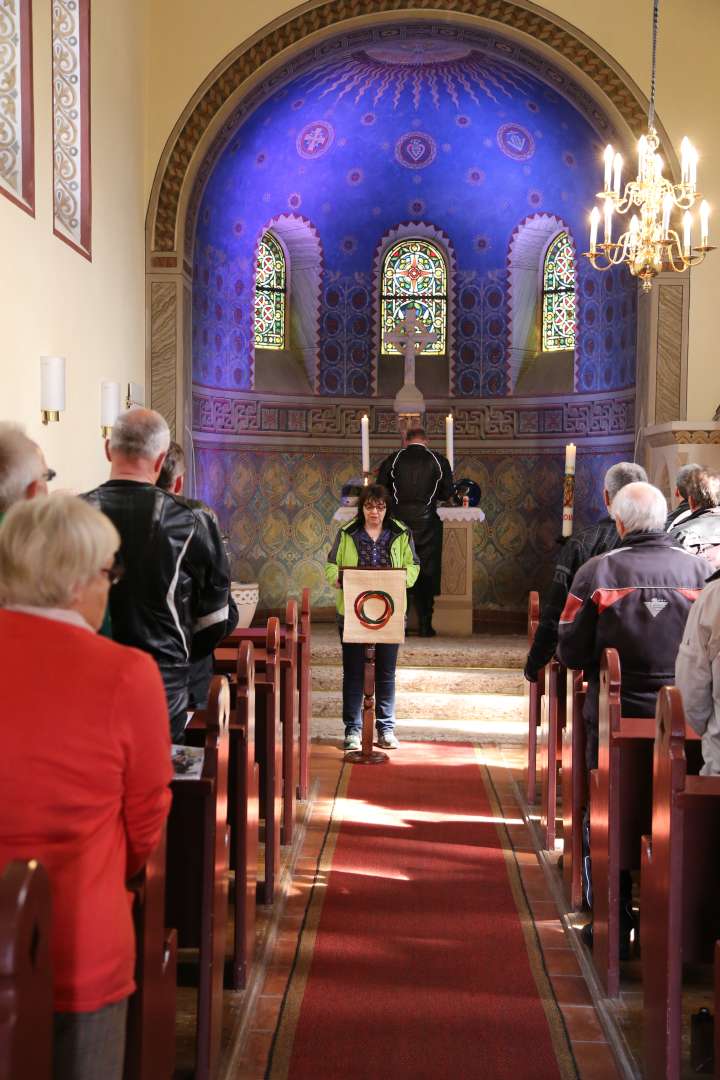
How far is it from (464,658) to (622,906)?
4.92m

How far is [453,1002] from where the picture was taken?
367 centimetres

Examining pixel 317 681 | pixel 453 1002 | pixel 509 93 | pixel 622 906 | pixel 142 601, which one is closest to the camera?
pixel 142 601

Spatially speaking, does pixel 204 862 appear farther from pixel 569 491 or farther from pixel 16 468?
pixel 569 491

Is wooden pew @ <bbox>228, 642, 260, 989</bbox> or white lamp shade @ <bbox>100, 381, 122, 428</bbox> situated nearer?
wooden pew @ <bbox>228, 642, 260, 989</bbox>

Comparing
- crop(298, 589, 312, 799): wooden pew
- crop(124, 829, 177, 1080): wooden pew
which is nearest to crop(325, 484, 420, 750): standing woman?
crop(298, 589, 312, 799): wooden pew

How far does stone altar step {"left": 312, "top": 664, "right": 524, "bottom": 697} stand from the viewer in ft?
28.2

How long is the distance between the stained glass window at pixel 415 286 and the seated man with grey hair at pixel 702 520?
7.84 metres

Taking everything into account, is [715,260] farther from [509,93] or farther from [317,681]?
[317,681]

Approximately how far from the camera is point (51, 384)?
6.33m

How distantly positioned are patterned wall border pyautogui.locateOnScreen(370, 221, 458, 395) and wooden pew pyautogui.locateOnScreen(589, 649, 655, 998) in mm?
9485

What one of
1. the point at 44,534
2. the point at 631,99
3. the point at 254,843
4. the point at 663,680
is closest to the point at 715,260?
the point at 631,99

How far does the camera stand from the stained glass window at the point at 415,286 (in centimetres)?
1306

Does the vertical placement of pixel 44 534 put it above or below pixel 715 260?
below

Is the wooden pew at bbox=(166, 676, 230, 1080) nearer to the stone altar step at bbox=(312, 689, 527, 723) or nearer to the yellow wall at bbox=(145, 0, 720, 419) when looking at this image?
the stone altar step at bbox=(312, 689, 527, 723)
